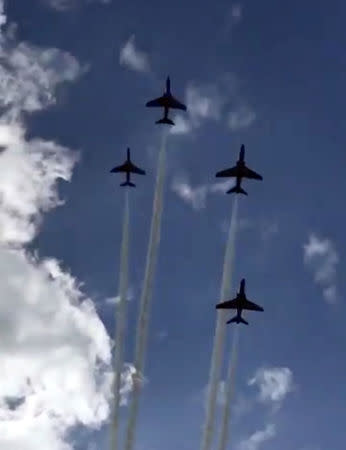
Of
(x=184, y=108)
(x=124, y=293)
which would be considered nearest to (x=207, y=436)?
(x=124, y=293)

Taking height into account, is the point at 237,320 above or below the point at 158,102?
below

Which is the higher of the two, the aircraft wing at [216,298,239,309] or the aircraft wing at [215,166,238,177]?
the aircraft wing at [215,166,238,177]

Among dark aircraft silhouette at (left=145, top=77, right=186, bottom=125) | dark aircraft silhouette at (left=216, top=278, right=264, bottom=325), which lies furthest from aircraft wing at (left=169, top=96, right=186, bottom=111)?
dark aircraft silhouette at (left=216, top=278, right=264, bottom=325)

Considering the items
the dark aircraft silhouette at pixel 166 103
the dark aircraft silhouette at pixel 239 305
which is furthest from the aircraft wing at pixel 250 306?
the dark aircraft silhouette at pixel 166 103

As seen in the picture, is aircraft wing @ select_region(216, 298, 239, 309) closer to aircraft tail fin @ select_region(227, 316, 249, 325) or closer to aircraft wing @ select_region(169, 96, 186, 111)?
aircraft tail fin @ select_region(227, 316, 249, 325)

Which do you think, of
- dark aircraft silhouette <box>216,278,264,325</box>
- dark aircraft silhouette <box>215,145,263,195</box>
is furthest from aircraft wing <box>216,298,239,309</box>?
dark aircraft silhouette <box>215,145,263,195</box>

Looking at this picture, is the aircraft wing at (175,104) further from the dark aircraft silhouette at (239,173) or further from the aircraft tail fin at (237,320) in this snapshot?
the aircraft tail fin at (237,320)

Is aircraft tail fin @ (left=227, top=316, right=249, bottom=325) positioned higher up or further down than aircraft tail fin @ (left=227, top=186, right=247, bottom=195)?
further down

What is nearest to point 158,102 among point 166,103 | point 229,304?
point 166,103

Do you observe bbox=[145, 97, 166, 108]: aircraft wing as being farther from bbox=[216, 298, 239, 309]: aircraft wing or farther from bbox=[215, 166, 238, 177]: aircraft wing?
bbox=[216, 298, 239, 309]: aircraft wing

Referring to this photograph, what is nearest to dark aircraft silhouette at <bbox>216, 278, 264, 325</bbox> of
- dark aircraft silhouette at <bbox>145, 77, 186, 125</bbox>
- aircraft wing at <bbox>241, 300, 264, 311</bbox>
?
aircraft wing at <bbox>241, 300, 264, 311</bbox>

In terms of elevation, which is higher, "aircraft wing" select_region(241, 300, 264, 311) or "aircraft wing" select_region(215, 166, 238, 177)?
"aircraft wing" select_region(215, 166, 238, 177)

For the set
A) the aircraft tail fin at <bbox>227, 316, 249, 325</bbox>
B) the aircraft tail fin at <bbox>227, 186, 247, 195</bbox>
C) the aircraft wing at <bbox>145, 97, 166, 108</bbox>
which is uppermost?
the aircraft wing at <bbox>145, 97, 166, 108</bbox>

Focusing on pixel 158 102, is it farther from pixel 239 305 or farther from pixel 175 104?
pixel 239 305
